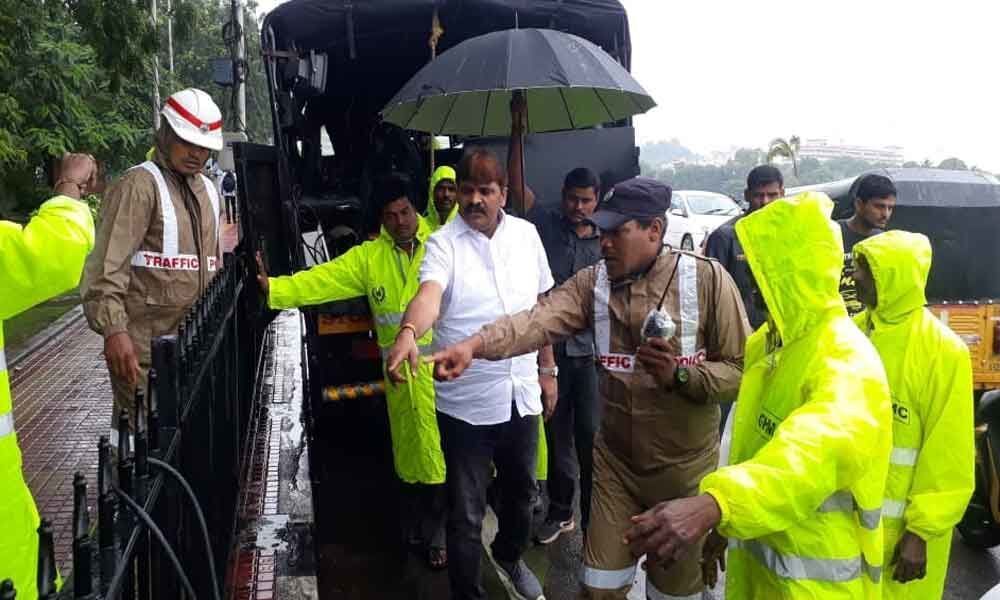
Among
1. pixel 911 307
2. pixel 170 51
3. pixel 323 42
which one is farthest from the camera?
pixel 170 51

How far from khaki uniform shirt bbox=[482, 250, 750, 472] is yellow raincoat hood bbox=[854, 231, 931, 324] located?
0.47 meters

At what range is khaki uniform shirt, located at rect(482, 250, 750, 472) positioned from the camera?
115 inches

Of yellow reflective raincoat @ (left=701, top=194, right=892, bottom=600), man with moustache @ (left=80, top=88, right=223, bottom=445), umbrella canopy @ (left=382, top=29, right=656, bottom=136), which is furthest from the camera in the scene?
umbrella canopy @ (left=382, top=29, right=656, bottom=136)

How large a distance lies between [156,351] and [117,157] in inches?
437

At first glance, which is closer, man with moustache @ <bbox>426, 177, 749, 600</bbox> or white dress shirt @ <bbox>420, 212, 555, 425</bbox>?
man with moustache @ <bbox>426, 177, 749, 600</bbox>

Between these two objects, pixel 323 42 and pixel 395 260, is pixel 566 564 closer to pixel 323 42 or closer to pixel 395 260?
pixel 395 260

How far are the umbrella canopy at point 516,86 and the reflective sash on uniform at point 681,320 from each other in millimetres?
1036

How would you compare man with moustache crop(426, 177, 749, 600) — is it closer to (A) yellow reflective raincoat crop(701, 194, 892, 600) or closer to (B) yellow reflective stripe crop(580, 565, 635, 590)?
(B) yellow reflective stripe crop(580, 565, 635, 590)

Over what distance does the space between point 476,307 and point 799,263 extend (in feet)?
4.83

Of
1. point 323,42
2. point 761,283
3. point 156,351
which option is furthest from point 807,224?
point 323,42

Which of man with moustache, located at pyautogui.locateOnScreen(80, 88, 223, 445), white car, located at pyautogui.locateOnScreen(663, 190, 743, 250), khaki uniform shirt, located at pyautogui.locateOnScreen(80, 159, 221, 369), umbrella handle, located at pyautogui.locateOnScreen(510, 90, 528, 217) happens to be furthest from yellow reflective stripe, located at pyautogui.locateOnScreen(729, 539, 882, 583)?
white car, located at pyautogui.locateOnScreen(663, 190, 743, 250)

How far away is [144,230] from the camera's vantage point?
326 cm

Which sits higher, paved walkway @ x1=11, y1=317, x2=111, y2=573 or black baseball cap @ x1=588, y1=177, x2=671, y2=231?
black baseball cap @ x1=588, y1=177, x2=671, y2=231

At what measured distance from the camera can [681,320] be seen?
2918 millimetres
